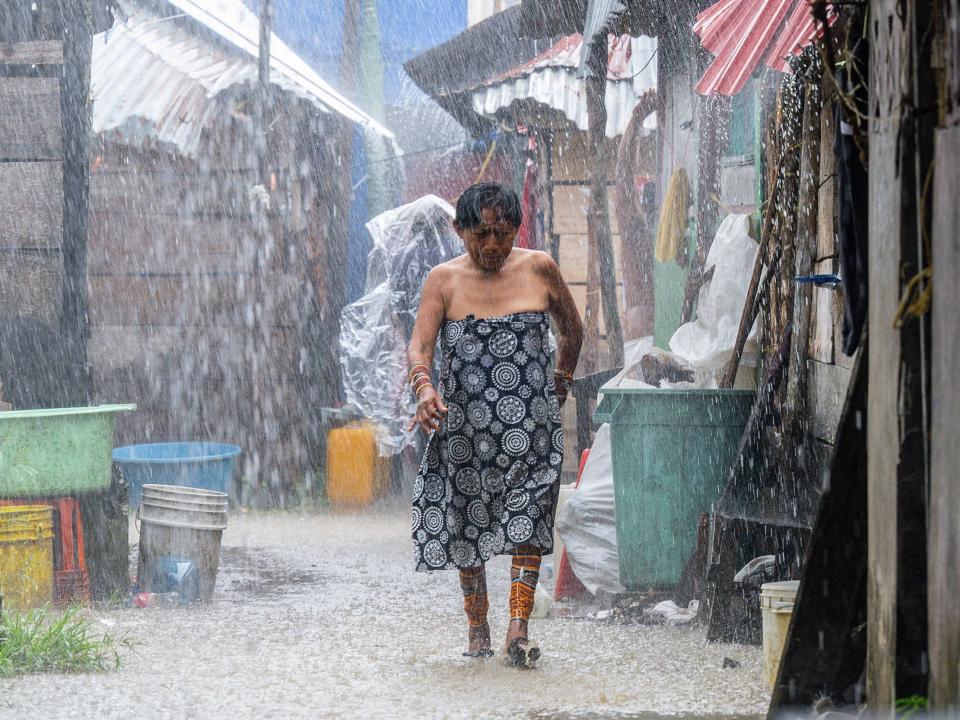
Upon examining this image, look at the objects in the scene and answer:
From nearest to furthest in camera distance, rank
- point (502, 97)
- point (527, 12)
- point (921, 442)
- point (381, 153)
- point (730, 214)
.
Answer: point (921, 442)
point (730, 214)
point (527, 12)
point (502, 97)
point (381, 153)

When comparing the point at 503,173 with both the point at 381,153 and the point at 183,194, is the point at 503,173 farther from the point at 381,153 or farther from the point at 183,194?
the point at 183,194

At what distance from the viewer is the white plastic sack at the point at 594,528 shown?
21.3 ft

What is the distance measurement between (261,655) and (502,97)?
7.17 metres

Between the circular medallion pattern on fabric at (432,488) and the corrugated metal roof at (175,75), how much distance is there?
6.47 m

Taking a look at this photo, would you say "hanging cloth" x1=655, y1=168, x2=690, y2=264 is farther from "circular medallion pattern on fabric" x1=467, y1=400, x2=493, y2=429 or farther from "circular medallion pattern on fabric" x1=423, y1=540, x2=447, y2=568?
"circular medallion pattern on fabric" x1=423, y1=540, x2=447, y2=568

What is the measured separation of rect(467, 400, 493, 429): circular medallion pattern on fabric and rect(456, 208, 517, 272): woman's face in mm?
601

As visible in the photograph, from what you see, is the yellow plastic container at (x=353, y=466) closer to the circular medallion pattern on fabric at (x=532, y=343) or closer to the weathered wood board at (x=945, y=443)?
the circular medallion pattern on fabric at (x=532, y=343)

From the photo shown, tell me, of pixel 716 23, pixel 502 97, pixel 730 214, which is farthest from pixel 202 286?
pixel 716 23

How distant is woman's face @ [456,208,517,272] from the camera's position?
5184 mm

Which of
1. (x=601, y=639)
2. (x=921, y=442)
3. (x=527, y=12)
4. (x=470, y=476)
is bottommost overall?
(x=601, y=639)

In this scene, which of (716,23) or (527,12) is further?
(527,12)

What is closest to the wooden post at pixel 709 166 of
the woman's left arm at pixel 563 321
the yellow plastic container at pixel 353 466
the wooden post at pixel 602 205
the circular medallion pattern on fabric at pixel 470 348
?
the wooden post at pixel 602 205

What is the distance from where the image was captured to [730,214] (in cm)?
759

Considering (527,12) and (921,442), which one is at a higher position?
(527,12)
